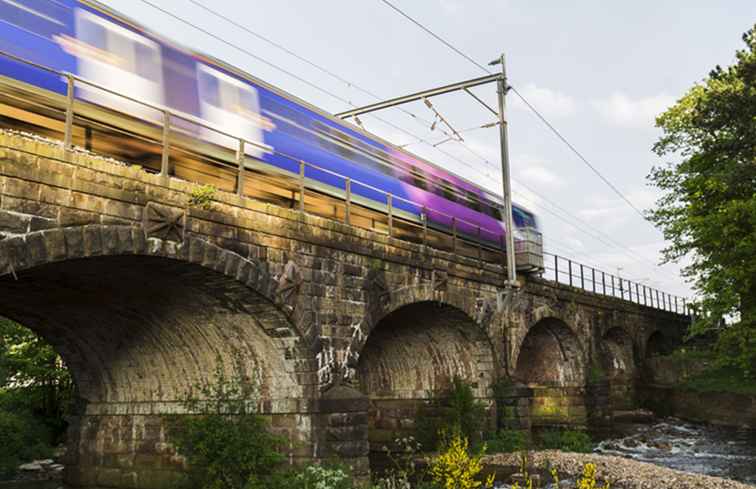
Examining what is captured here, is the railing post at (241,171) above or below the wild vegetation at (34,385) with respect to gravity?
above

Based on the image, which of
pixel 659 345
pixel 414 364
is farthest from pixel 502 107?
pixel 659 345

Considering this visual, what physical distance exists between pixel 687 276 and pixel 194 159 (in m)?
22.3

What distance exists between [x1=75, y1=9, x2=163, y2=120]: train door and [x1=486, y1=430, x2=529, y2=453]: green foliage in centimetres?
1375

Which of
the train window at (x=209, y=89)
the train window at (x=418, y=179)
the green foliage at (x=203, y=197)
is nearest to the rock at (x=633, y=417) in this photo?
the train window at (x=418, y=179)

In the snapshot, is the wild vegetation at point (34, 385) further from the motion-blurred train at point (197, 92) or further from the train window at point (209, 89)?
the train window at point (209, 89)

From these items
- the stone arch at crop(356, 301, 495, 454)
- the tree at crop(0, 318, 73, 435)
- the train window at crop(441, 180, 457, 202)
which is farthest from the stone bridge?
the tree at crop(0, 318, 73, 435)

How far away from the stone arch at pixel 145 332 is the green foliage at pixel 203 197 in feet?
2.05

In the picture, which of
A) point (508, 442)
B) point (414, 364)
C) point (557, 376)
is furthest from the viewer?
point (557, 376)

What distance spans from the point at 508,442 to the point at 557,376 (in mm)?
9201

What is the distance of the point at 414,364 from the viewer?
69.8 feet

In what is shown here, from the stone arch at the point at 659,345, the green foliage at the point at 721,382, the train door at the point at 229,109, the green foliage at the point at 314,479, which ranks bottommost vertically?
the green foliage at the point at 314,479

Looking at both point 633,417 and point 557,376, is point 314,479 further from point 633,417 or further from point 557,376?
point 633,417

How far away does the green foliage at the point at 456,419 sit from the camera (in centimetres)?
1903

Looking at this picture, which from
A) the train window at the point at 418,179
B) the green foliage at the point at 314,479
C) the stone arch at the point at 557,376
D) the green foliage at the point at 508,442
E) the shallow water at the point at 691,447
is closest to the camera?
the green foliage at the point at 314,479
